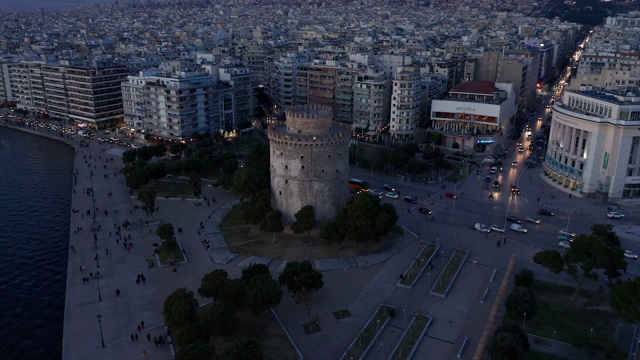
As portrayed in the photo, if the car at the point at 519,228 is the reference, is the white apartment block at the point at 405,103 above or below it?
above

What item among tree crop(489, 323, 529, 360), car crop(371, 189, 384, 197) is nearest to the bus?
car crop(371, 189, 384, 197)

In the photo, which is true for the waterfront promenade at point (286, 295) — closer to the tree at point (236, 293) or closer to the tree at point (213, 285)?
the tree at point (213, 285)

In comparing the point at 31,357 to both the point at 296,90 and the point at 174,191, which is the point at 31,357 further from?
the point at 296,90

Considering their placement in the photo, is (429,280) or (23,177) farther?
(23,177)

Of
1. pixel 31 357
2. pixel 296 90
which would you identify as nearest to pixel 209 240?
pixel 31 357

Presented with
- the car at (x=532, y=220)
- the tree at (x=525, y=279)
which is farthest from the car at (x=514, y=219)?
the tree at (x=525, y=279)

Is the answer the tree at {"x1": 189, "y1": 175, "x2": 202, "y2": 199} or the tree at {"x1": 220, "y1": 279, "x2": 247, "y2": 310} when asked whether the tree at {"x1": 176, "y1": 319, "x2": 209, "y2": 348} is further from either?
the tree at {"x1": 189, "y1": 175, "x2": 202, "y2": 199}

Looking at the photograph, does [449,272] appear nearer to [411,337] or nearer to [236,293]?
[411,337]
